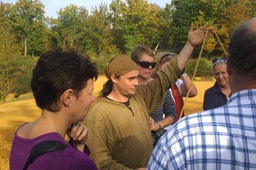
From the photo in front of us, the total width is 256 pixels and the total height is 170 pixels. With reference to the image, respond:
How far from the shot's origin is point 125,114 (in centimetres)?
289

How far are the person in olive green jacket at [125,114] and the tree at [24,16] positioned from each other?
2376 inches

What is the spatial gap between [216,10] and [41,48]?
3156 centimetres

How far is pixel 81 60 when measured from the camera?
1873 mm

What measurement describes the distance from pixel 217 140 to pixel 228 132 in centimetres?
6

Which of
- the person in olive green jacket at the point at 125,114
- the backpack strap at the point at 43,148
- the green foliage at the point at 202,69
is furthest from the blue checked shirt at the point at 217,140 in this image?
the green foliage at the point at 202,69

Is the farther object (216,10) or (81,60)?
(216,10)

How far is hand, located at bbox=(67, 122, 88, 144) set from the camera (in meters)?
2.00

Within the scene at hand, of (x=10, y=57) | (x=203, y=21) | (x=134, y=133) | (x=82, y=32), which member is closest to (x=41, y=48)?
(x=82, y=32)

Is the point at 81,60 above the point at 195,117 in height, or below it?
above

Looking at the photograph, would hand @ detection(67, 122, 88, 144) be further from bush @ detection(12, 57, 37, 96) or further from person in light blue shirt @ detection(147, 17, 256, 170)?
bush @ detection(12, 57, 37, 96)

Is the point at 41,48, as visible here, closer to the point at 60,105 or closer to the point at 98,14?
the point at 98,14

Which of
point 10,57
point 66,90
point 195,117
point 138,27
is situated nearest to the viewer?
point 195,117

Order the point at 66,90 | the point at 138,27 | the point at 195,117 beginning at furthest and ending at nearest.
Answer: the point at 138,27 → the point at 66,90 → the point at 195,117

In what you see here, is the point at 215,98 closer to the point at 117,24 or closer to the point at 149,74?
the point at 149,74
